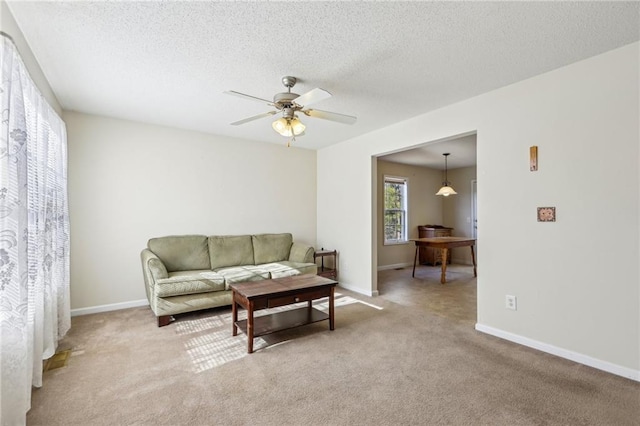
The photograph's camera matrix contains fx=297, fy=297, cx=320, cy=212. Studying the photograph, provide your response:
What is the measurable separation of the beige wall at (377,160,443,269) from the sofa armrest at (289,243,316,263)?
234cm

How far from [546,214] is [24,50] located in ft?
14.2

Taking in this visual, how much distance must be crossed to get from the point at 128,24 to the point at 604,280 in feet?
12.9

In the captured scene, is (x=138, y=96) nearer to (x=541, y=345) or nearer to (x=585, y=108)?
(x=585, y=108)

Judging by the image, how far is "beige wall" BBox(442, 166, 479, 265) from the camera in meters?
7.36

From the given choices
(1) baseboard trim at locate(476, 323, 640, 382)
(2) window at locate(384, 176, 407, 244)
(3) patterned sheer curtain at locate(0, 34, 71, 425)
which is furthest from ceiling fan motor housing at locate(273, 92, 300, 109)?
(2) window at locate(384, 176, 407, 244)

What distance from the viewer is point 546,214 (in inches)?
103

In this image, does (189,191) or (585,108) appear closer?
(585,108)

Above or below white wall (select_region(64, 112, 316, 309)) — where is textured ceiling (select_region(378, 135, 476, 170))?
above

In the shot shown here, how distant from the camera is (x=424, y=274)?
607 centimetres

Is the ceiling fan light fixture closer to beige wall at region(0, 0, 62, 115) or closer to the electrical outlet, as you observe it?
beige wall at region(0, 0, 62, 115)

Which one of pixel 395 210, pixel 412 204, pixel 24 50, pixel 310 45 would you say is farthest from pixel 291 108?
pixel 412 204

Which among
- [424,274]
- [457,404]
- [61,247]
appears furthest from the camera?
[424,274]

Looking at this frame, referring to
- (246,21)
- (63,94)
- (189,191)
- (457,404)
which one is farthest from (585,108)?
(63,94)

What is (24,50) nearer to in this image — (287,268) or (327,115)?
(327,115)
